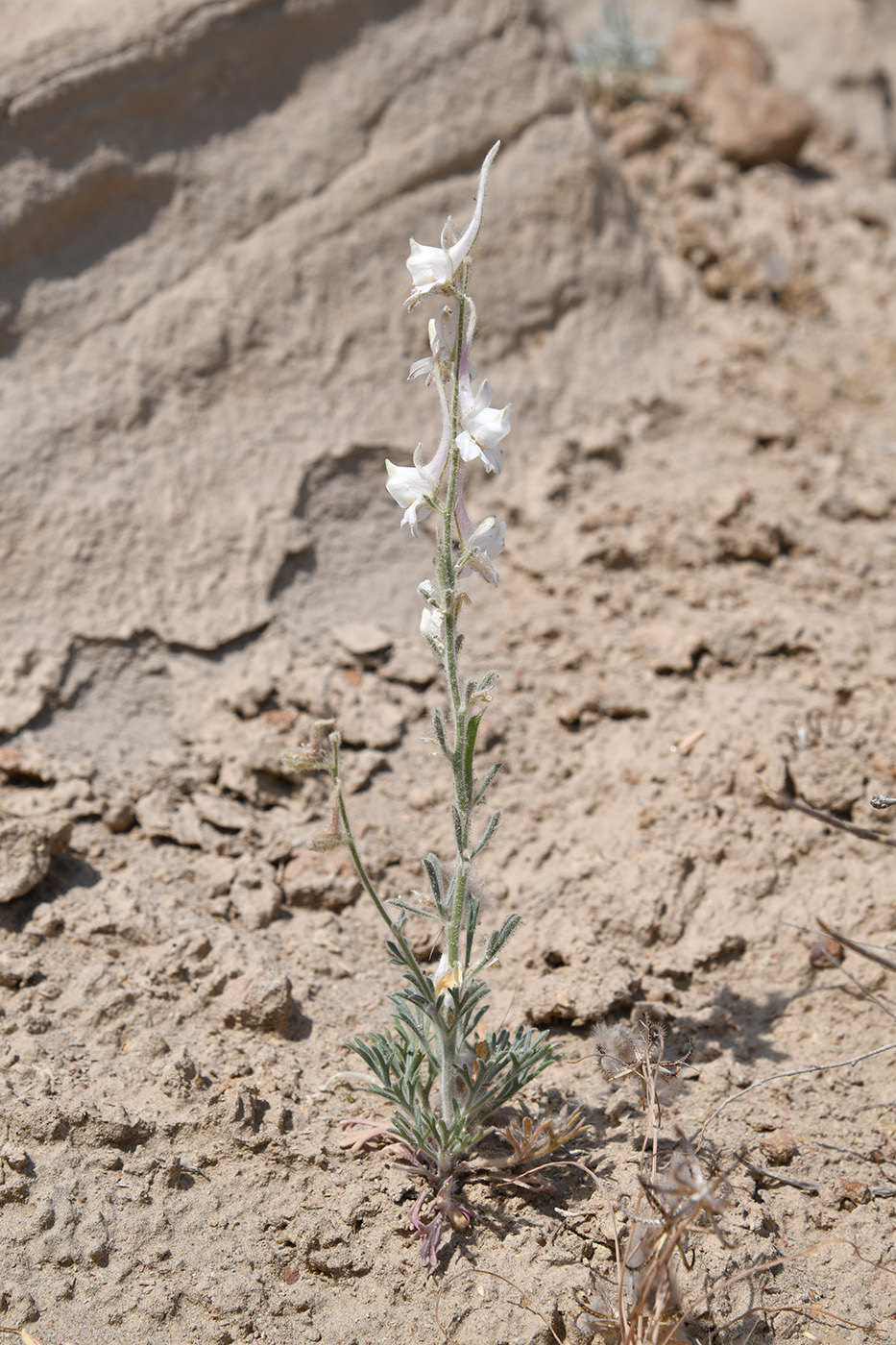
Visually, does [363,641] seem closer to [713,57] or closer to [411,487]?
[411,487]

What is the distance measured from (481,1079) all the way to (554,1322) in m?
0.44

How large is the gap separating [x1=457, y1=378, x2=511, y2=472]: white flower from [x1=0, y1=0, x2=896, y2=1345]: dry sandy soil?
4.38ft

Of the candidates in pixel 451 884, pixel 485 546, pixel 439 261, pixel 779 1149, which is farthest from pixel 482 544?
pixel 779 1149

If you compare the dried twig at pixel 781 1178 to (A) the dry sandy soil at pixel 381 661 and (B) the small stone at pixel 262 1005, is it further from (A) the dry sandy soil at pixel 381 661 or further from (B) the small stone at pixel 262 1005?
(B) the small stone at pixel 262 1005

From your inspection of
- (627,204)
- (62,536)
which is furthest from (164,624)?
(627,204)

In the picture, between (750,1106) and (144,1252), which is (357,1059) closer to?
(144,1252)

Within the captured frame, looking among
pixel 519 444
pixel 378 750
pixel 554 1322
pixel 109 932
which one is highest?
pixel 519 444

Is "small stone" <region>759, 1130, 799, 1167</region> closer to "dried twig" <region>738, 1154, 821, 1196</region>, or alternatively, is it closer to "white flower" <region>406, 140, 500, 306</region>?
"dried twig" <region>738, 1154, 821, 1196</region>

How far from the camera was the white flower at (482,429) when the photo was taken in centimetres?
173

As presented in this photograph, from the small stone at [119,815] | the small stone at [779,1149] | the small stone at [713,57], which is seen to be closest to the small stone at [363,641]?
the small stone at [119,815]

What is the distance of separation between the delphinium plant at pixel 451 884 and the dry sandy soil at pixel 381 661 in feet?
0.50

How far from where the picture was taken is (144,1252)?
1.94m

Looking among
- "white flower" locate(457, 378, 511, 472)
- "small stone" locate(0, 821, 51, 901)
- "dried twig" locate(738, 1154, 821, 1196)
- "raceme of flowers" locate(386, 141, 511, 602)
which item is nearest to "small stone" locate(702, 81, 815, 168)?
"raceme of flowers" locate(386, 141, 511, 602)

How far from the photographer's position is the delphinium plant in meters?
1.75
